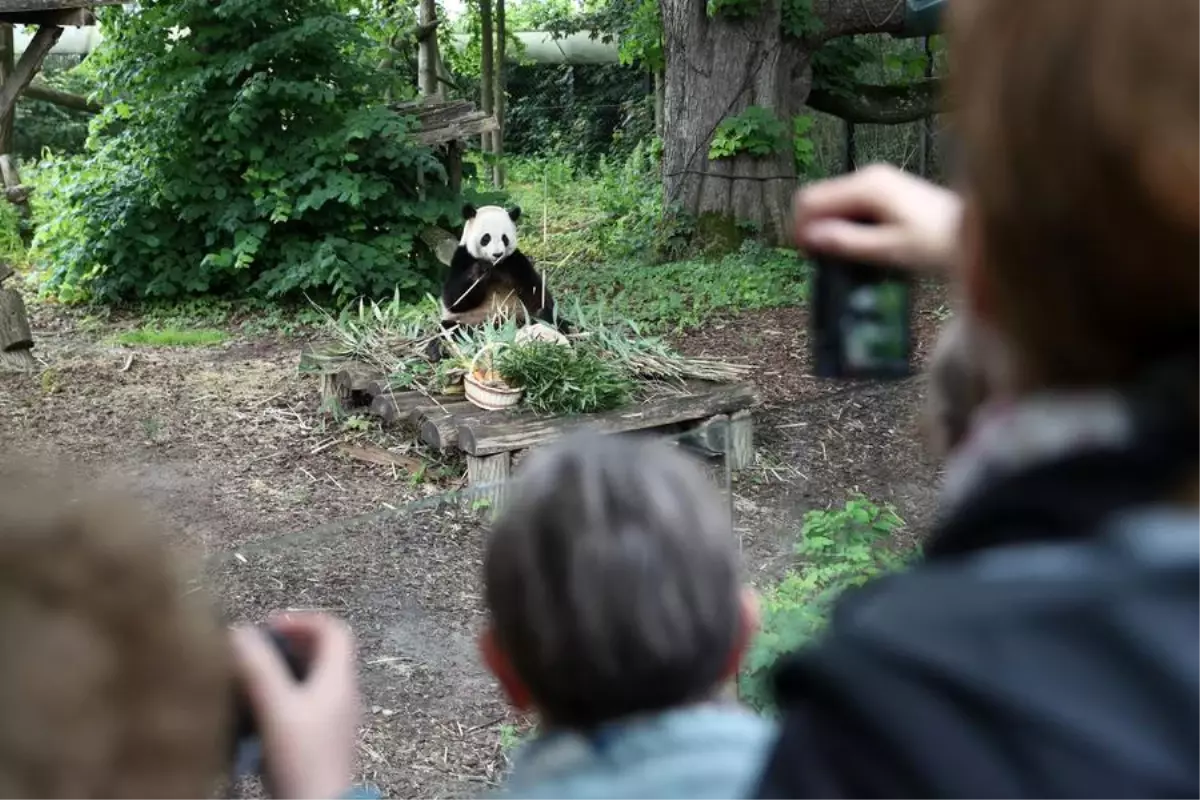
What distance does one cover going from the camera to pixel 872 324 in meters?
0.94

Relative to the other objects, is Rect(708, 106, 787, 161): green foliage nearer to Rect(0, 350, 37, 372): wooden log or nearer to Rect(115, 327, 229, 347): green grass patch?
Rect(115, 327, 229, 347): green grass patch

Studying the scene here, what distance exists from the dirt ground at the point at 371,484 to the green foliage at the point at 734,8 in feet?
7.99

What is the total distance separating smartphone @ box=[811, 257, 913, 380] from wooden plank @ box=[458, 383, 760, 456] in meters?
3.58

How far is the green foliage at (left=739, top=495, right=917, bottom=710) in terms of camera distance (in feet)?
7.06

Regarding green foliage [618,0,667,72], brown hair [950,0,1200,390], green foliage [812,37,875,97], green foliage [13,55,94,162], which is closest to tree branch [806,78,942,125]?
green foliage [812,37,875,97]

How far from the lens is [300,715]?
2.93 ft

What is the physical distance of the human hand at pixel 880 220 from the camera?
0.92m

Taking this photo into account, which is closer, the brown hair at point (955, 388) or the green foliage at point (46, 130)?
the brown hair at point (955, 388)

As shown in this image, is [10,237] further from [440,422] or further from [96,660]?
[96,660]

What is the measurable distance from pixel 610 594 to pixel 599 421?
3773 millimetres

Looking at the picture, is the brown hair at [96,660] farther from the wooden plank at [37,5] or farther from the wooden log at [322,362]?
the wooden plank at [37,5]

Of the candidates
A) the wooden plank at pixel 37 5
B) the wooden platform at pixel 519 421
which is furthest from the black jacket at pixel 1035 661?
the wooden plank at pixel 37 5

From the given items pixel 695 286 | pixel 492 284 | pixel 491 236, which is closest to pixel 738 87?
pixel 695 286

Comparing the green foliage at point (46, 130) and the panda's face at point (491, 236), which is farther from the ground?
the green foliage at point (46, 130)
